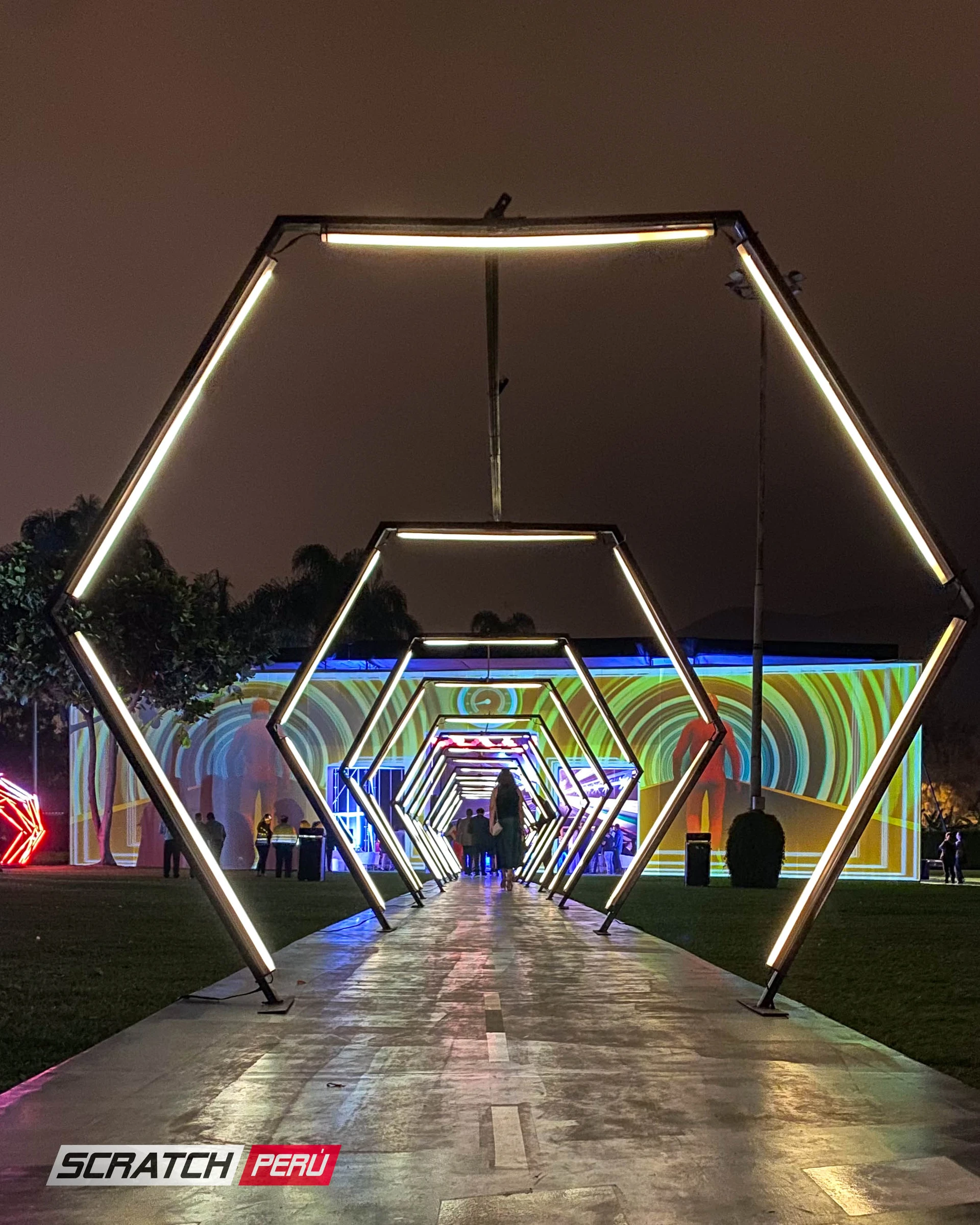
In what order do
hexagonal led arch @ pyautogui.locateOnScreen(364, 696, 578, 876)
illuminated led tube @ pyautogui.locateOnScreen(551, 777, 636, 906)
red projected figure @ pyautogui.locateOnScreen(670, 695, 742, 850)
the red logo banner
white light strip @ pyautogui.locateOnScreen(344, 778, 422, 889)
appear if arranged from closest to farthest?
the red logo banner
white light strip @ pyautogui.locateOnScreen(344, 778, 422, 889)
illuminated led tube @ pyautogui.locateOnScreen(551, 777, 636, 906)
hexagonal led arch @ pyautogui.locateOnScreen(364, 696, 578, 876)
red projected figure @ pyautogui.locateOnScreen(670, 695, 742, 850)

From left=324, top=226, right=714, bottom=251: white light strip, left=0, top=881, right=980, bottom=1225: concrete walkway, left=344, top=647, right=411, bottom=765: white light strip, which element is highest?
left=324, top=226, right=714, bottom=251: white light strip

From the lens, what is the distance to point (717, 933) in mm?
15562

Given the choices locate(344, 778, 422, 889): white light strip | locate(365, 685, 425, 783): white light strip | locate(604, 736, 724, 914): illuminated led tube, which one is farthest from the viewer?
locate(365, 685, 425, 783): white light strip

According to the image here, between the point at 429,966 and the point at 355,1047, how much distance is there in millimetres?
4411

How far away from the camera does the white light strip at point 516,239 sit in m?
7.98

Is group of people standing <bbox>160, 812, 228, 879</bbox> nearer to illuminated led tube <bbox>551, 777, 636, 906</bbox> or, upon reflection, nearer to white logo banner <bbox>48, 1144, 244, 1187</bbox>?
illuminated led tube <bbox>551, 777, 636, 906</bbox>

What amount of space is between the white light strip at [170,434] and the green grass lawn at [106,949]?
2520mm

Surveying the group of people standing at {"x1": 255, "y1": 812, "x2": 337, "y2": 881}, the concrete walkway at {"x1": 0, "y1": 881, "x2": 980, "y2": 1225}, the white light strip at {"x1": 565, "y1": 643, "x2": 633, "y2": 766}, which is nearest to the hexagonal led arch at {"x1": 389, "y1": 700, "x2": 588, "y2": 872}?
the group of people standing at {"x1": 255, "y1": 812, "x2": 337, "y2": 881}

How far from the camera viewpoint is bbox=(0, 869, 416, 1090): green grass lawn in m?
7.71

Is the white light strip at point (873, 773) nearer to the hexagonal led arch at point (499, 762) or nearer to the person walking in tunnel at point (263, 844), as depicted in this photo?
the hexagonal led arch at point (499, 762)

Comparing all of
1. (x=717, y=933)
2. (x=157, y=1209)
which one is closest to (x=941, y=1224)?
(x=157, y=1209)

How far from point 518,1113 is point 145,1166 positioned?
1503 mm

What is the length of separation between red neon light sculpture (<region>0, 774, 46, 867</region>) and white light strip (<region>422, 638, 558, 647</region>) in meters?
16.9

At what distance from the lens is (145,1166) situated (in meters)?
4.54
